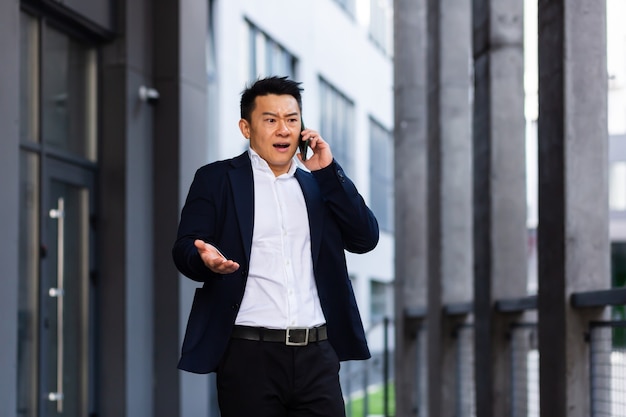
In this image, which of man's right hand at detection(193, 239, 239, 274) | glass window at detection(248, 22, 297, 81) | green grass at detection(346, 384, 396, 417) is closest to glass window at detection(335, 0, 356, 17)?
glass window at detection(248, 22, 297, 81)

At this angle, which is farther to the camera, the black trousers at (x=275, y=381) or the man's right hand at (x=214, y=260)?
the black trousers at (x=275, y=381)

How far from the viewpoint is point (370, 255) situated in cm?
3014

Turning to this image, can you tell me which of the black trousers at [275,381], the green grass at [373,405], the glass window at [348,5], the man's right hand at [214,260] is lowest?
the green grass at [373,405]

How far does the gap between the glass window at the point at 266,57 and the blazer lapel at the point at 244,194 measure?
45.0ft

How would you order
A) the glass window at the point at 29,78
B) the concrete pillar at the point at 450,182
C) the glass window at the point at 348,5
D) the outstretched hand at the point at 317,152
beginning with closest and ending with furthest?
the outstretched hand at the point at 317,152
the glass window at the point at 29,78
the concrete pillar at the point at 450,182
the glass window at the point at 348,5

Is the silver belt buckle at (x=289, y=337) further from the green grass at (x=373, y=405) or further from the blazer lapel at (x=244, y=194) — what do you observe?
the green grass at (x=373, y=405)

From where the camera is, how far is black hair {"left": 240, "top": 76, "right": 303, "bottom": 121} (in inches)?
149

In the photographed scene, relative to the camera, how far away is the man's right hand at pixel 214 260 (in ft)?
11.1

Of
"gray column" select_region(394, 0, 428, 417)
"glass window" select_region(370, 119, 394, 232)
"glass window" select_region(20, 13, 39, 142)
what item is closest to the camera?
"glass window" select_region(20, 13, 39, 142)

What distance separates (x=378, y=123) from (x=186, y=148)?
68.2ft

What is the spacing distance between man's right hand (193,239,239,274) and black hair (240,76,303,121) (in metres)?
0.56

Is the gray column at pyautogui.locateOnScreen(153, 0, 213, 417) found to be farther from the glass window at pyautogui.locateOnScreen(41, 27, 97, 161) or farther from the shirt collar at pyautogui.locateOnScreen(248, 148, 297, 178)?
the shirt collar at pyautogui.locateOnScreen(248, 148, 297, 178)

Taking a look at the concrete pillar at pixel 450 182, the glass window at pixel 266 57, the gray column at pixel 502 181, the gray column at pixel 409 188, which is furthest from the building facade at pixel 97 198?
the glass window at pixel 266 57

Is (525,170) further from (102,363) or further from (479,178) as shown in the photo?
(102,363)
